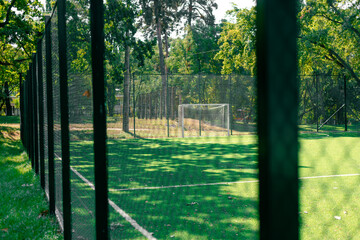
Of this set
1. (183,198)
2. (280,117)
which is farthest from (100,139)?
(183,198)

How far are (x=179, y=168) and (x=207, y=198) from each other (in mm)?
3549

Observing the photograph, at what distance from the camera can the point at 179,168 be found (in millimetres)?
9039

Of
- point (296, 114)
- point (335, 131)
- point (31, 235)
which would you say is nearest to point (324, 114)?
point (335, 131)

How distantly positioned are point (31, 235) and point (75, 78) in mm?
1803

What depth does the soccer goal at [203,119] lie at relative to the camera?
2002 centimetres

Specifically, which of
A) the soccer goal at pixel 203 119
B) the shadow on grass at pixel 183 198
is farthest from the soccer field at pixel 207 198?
the soccer goal at pixel 203 119

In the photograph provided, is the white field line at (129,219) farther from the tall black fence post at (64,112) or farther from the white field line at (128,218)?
the tall black fence post at (64,112)

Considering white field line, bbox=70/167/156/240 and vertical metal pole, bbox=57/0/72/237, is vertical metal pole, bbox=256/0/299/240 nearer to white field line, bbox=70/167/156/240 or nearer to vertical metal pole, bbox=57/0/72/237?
vertical metal pole, bbox=57/0/72/237

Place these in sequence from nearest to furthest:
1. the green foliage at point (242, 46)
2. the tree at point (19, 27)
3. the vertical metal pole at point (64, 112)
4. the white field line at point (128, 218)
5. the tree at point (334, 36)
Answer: the green foliage at point (242, 46), the vertical metal pole at point (64, 112), the white field line at point (128, 218), the tree at point (334, 36), the tree at point (19, 27)

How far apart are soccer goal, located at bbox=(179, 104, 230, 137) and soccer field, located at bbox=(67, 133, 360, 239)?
1011cm

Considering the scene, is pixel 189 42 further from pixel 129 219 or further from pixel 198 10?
pixel 129 219

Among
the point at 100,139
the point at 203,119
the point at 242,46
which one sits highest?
the point at 242,46

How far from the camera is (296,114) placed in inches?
16.5

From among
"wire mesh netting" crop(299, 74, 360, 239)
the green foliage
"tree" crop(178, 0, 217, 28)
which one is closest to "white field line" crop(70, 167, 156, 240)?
"wire mesh netting" crop(299, 74, 360, 239)
